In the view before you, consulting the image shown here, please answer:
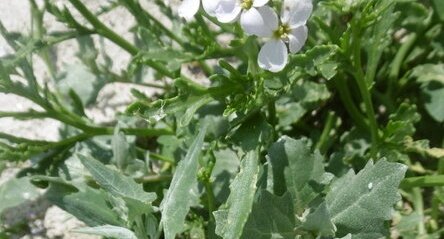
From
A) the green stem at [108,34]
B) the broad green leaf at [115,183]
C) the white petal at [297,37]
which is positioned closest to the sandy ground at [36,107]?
the green stem at [108,34]

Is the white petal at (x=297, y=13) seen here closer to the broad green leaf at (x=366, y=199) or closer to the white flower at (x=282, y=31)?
the white flower at (x=282, y=31)

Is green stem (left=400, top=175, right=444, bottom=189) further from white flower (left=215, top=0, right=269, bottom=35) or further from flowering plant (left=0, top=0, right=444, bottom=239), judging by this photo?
white flower (left=215, top=0, right=269, bottom=35)

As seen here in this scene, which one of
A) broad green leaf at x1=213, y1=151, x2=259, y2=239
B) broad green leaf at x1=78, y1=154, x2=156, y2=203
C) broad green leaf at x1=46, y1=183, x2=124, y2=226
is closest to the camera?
broad green leaf at x1=213, y1=151, x2=259, y2=239

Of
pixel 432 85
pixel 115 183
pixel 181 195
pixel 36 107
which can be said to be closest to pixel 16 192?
pixel 36 107

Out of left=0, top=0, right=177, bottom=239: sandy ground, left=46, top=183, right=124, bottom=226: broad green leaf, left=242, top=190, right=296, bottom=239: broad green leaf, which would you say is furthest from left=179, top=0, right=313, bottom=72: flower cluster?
left=0, top=0, right=177, bottom=239: sandy ground

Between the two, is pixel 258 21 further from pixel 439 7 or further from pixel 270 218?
pixel 439 7

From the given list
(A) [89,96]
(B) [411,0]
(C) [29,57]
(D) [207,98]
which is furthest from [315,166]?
(A) [89,96]
